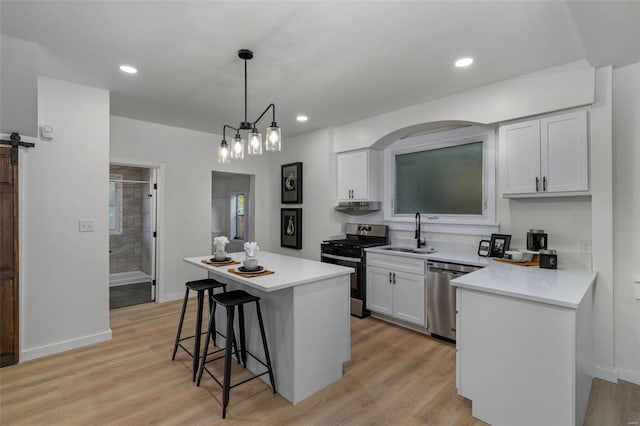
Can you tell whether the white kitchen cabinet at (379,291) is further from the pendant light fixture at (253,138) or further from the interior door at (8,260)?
the interior door at (8,260)

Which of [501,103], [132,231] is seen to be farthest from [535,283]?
[132,231]

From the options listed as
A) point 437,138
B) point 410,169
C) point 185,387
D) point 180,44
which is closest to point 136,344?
point 185,387

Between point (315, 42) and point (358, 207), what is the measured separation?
2567mm

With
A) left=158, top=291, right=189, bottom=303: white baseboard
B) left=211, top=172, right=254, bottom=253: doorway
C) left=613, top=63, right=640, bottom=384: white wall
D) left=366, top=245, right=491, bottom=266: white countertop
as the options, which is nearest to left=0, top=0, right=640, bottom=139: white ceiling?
left=613, top=63, right=640, bottom=384: white wall

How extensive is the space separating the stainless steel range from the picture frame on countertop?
4.12ft

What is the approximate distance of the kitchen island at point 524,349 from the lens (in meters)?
1.71

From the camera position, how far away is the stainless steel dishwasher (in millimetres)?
3174

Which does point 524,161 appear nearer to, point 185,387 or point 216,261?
point 216,261

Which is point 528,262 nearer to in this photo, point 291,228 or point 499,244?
point 499,244

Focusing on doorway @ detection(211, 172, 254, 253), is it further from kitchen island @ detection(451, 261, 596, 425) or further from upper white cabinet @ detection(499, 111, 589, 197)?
kitchen island @ detection(451, 261, 596, 425)

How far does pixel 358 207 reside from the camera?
14.9ft

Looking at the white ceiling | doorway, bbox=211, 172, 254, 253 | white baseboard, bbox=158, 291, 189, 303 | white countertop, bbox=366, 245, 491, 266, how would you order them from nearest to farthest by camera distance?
1. the white ceiling
2. white countertop, bbox=366, 245, 491, 266
3. white baseboard, bbox=158, 291, 189, 303
4. doorway, bbox=211, 172, 254, 253

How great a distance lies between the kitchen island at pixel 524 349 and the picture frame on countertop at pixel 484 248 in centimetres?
105

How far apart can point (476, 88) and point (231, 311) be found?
315cm
